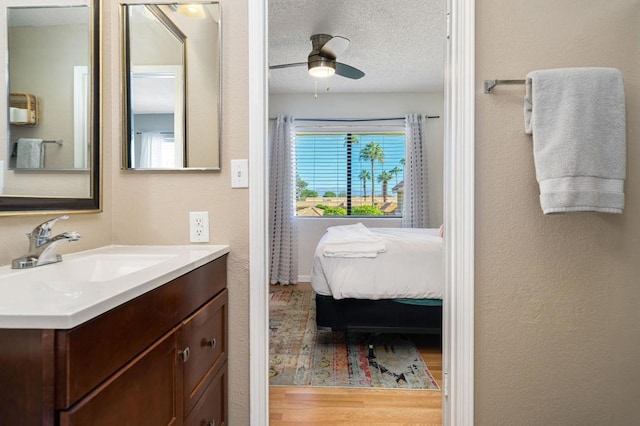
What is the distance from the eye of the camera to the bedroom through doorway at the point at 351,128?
1974mm

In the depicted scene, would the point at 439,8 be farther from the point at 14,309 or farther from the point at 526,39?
the point at 14,309

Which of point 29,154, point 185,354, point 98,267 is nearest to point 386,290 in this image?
point 185,354

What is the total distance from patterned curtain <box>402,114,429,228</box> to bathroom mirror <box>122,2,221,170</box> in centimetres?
347

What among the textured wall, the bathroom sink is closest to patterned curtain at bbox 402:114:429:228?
the textured wall

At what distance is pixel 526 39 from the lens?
1419 mm

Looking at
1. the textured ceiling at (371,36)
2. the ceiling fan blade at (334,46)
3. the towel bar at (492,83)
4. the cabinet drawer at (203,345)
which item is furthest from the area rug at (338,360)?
the textured ceiling at (371,36)

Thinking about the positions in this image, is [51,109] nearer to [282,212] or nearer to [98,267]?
[98,267]

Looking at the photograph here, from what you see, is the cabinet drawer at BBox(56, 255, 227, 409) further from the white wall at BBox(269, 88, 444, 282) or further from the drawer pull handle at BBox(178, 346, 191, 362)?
the white wall at BBox(269, 88, 444, 282)

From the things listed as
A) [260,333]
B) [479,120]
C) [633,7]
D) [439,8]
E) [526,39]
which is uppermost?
[439,8]

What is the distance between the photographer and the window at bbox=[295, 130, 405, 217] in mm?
4734

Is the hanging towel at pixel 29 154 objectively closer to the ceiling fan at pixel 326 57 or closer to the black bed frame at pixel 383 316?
the black bed frame at pixel 383 316

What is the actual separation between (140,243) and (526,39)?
1776 millimetres

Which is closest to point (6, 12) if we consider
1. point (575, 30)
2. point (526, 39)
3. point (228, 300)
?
point (228, 300)

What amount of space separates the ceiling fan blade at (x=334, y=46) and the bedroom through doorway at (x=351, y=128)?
0.09m
